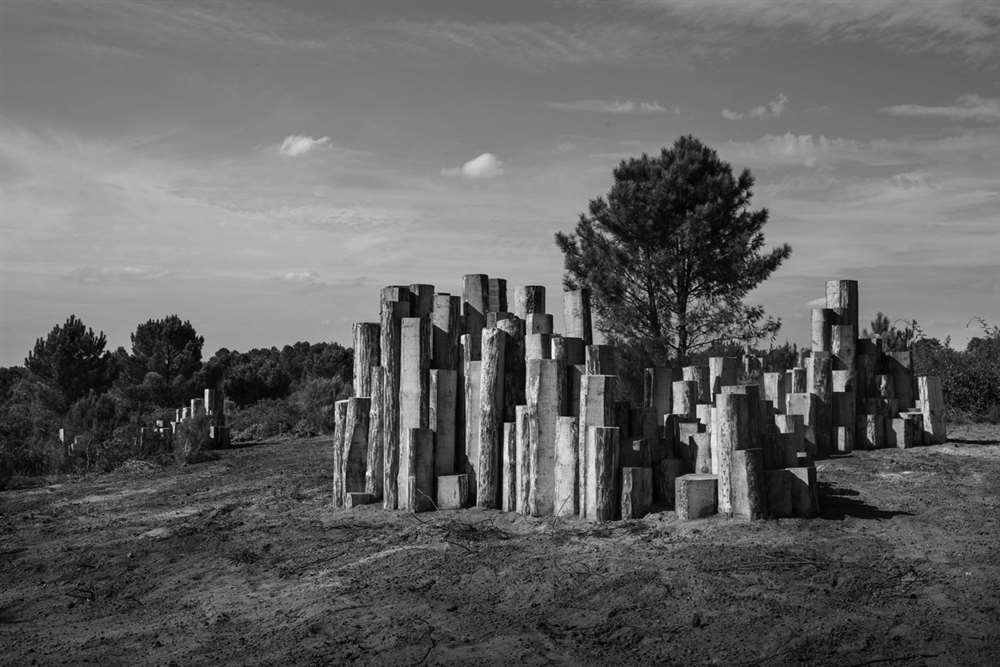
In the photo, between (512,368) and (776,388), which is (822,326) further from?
(512,368)

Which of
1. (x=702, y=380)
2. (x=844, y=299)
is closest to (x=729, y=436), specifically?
(x=702, y=380)

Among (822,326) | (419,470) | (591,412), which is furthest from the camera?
(822,326)

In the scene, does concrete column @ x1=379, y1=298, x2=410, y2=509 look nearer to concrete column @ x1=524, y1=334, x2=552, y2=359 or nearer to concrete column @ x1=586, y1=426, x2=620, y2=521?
concrete column @ x1=524, y1=334, x2=552, y2=359

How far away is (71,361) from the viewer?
108 ft

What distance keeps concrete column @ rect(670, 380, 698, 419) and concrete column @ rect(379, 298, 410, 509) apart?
369cm

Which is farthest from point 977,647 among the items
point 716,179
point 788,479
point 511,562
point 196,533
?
point 716,179

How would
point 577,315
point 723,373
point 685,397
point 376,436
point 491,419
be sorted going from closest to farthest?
point 491,419 → point 577,315 → point 376,436 → point 685,397 → point 723,373

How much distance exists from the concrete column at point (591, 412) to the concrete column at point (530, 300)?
1869 mm

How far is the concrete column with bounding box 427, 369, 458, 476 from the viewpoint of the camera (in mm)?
9297

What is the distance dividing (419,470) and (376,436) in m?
0.75

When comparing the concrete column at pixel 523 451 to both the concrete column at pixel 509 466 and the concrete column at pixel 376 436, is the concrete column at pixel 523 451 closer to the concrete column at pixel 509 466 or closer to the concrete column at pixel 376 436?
the concrete column at pixel 509 466

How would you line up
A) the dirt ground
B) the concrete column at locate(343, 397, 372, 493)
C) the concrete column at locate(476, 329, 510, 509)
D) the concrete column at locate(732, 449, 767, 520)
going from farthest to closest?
1. the concrete column at locate(343, 397, 372, 493)
2. the concrete column at locate(476, 329, 510, 509)
3. the concrete column at locate(732, 449, 767, 520)
4. the dirt ground

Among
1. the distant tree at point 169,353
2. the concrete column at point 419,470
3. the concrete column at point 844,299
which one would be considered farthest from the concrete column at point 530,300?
the distant tree at point 169,353

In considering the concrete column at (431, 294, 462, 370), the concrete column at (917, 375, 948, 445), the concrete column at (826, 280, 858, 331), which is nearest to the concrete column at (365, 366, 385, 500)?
the concrete column at (431, 294, 462, 370)
